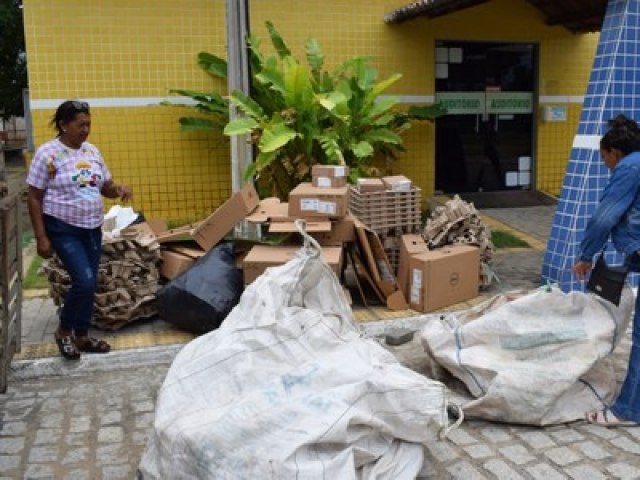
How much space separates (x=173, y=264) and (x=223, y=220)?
56 cm

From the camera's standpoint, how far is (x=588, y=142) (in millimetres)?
5965

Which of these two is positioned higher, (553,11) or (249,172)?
(553,11)

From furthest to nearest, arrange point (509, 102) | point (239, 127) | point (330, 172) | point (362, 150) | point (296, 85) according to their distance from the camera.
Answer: point (509, 102) → point (362, 150) → point (296, 85) → point (239, 127) → point (330, 172)

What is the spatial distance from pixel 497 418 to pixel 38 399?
2.87 metres

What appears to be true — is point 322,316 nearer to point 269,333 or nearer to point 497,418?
point 269,333

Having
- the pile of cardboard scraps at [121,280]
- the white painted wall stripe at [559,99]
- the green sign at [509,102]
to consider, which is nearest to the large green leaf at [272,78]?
the pile of cardboard scraps at [121,280]

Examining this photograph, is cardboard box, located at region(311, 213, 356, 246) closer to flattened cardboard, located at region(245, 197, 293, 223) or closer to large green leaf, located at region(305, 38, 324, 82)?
flattened cardboard, located at region(245, 197, 293, 223)

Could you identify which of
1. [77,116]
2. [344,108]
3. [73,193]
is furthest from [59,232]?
[344,108]

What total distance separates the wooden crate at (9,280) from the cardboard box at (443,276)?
3051 mm

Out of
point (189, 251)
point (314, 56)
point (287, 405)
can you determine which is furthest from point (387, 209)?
point (314, 56)

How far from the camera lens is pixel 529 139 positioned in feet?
37.6

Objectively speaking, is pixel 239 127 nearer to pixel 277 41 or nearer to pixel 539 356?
pixel 277 41

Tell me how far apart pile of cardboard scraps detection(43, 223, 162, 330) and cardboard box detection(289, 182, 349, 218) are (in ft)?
4.02

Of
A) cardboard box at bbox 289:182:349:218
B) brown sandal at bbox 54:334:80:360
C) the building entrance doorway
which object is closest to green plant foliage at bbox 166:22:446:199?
the building entrance doorway
